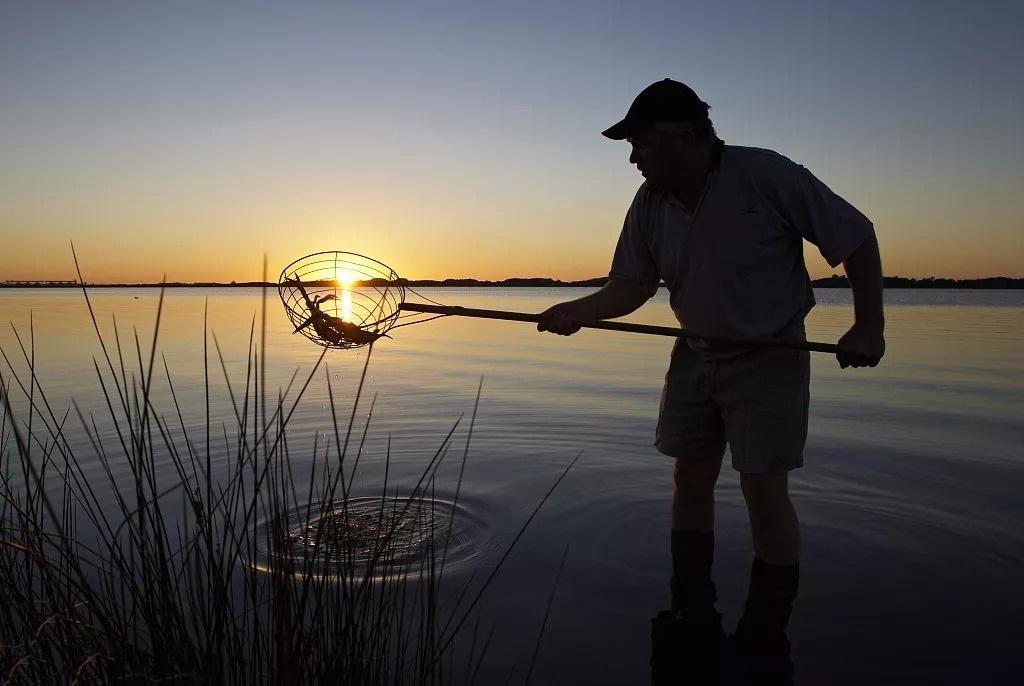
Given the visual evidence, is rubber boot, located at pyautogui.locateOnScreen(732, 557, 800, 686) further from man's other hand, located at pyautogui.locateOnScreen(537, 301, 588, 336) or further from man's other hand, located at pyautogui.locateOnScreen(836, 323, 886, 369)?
man's other hand, located at pyautogui.locateOnScreen(537, 301, 588, 336)

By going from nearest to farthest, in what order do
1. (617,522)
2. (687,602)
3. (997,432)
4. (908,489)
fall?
(687,602)
(617,522)
(908,489)
(997,432)

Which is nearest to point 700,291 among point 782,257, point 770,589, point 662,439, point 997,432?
point 782,257

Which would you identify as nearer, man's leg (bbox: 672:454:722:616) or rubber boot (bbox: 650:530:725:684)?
rubber boot (bbox: 650:530:725:684)

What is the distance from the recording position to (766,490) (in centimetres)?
358

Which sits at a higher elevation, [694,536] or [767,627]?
[694,536]

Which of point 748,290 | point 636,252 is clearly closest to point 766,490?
point 748,290

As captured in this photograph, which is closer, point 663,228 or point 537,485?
point 663,228

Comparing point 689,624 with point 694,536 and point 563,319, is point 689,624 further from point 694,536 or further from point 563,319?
point 563,319

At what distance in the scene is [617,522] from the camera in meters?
5.19

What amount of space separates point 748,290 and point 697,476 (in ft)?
3.74

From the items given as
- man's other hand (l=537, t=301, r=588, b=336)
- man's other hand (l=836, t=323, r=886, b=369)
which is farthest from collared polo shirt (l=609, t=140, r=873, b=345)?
man's other hand (l=537, t=301, r=588, b=336)

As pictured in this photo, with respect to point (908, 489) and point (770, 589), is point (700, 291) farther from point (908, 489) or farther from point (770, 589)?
point (908, 489)

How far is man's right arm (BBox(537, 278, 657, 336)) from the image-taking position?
12.7ft

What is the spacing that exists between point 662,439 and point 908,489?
293cm
